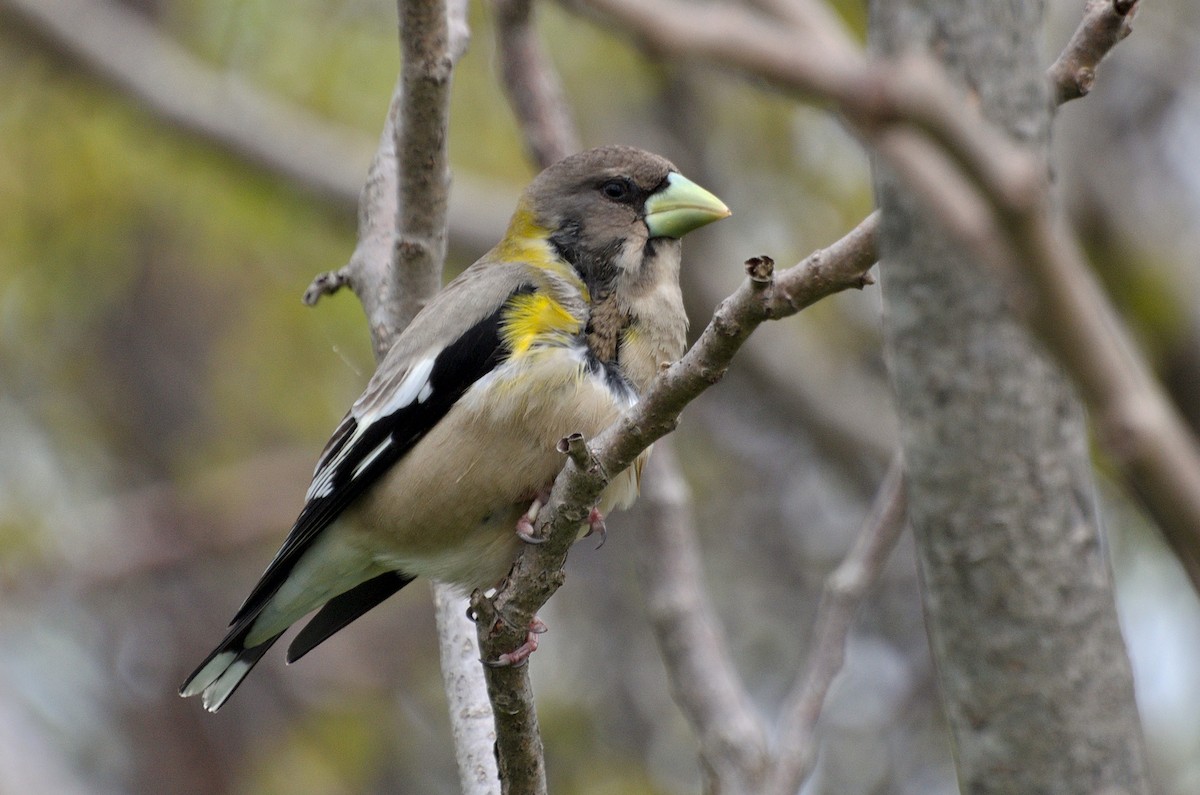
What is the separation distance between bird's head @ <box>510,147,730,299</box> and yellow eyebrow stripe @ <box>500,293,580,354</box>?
267 mm

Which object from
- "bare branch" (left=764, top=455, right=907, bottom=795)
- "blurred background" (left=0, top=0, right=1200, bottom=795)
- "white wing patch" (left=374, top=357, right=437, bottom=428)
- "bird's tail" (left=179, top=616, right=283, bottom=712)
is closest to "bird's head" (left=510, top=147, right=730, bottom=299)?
"white wing patch" (left=374, top=357, right=437, bottom=428)

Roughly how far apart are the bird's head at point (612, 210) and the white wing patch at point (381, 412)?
2.01ft

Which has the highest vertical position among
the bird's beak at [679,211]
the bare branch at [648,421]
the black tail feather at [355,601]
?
the bird's beak at [679,211]

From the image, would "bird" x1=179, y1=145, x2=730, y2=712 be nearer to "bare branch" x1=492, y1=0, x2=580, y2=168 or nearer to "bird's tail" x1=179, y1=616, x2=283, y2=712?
"bird's tail" x1=179, y1=616, x2=283, y2=712

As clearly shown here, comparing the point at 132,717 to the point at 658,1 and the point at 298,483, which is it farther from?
the point at 658,1

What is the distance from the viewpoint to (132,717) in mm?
9891

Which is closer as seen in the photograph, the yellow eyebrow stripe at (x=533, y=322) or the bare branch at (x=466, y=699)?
the bare branch at (x=466, y=699)

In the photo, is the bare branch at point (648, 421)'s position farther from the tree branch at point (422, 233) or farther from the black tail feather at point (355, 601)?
the black tail feather at point (355, 601)

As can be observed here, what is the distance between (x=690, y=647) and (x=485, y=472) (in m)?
1.44

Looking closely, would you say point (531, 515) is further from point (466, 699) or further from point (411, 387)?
point (411, 387)

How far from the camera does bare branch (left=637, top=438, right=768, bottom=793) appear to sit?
4566mm

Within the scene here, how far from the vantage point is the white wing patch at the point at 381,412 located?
4309 millimetres

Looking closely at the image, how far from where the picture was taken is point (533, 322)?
414cm

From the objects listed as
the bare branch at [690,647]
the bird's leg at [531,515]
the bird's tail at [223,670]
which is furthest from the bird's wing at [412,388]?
the bare branch at [690,647]
